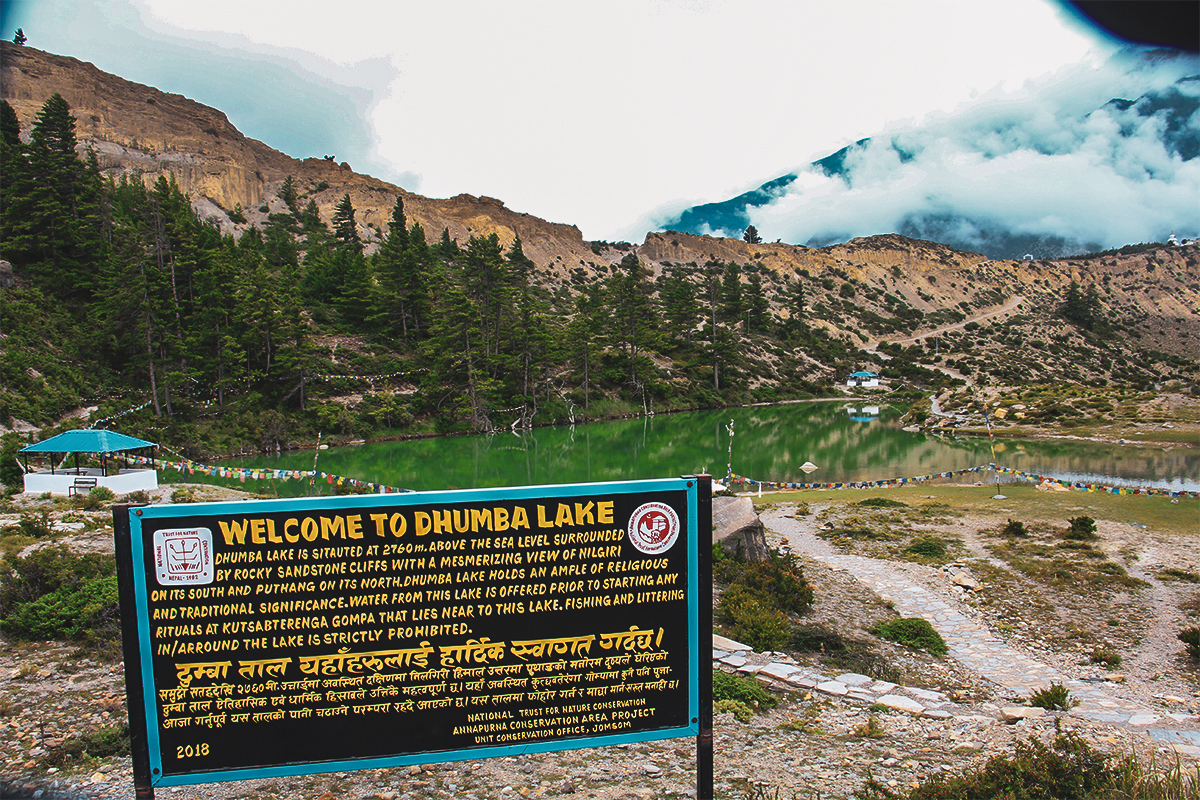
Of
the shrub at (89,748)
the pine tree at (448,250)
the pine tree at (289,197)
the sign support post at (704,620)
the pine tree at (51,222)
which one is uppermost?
the pine tree at (289,197)

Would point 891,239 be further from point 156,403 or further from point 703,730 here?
point 703,730

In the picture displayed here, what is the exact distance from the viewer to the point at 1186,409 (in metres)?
44.0

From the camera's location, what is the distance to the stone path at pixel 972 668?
6.43 metres

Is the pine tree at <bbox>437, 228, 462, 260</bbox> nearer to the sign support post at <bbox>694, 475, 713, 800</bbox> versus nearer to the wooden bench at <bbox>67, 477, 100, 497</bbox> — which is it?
the wooden bench at <bbox>67, 477, 100, 497</bbox>

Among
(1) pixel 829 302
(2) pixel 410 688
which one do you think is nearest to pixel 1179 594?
(2) pixel 410 688

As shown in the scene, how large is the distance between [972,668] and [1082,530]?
997 cm

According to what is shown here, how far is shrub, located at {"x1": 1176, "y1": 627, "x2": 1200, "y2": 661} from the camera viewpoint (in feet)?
28.6

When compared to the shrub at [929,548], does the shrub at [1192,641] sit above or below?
above

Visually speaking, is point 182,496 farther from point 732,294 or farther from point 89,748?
point 732,294

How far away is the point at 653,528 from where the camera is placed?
12.2 feet

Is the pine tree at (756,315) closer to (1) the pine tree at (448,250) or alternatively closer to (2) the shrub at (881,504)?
(1) the pine tree at (448,250)

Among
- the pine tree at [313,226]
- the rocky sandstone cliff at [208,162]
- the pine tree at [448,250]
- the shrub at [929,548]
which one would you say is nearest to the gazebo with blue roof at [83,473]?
the shrub at [929,548]

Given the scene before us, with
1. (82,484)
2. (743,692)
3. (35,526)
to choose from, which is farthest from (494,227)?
(743,692)

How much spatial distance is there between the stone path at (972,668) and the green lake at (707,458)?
18769mm
